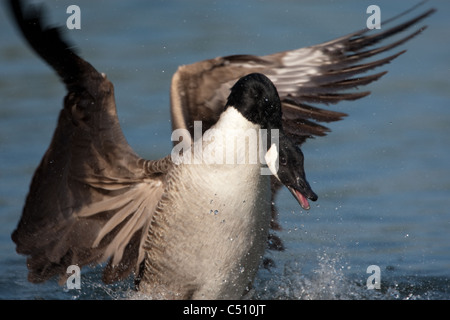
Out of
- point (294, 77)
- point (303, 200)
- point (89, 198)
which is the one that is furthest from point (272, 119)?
point (89, 198)

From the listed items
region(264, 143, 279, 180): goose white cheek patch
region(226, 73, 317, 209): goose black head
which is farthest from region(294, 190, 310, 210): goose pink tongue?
region(264, 143, 279, 180): goose white cheek patch

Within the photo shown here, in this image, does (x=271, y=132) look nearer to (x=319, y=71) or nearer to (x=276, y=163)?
(x=276, y=163)

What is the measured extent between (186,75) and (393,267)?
266 cm

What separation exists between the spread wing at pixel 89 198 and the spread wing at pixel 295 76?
491 millimetres

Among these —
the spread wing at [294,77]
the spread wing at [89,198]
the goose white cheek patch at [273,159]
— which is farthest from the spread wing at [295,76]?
the goose white cheek patch at [273,159]

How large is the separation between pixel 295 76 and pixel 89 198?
1.78m

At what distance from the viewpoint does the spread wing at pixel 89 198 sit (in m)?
6.05

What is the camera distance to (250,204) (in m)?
5.69

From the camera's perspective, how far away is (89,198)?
6402 millimetres

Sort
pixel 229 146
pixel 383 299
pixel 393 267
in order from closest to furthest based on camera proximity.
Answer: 1. pixel 229 146
2. pixel 383 299
3. pixel 393 267

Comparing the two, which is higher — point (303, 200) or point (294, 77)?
point (294, 77)

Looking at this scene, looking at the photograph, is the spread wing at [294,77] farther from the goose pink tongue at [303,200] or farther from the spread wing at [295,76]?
the goose pink tongue at [303,200]

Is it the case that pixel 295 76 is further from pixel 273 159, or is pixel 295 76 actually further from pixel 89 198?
pixel 89 198
